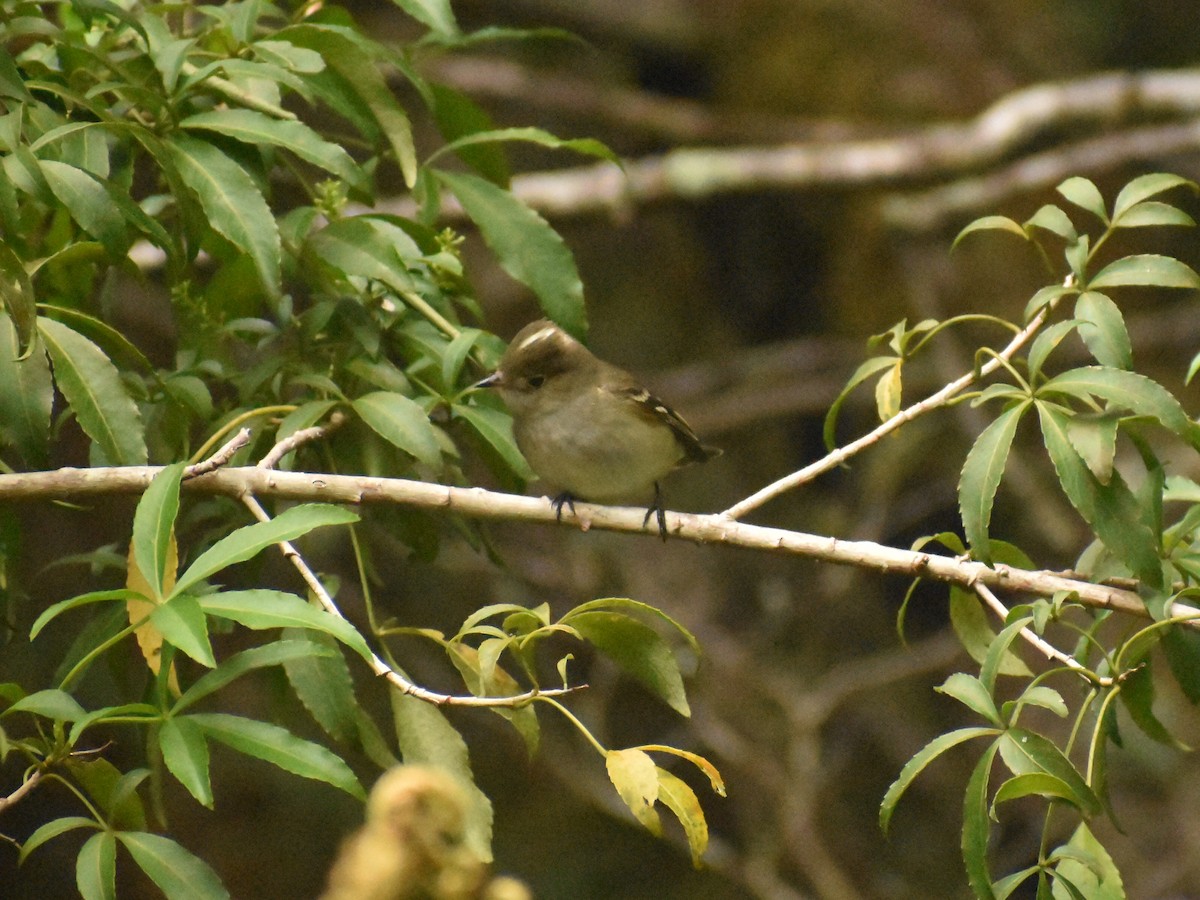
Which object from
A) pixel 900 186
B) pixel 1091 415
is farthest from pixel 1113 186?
pixel 1091 415

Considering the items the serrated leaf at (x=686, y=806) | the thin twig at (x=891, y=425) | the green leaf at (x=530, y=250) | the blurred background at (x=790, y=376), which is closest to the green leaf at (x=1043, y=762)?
the serrated leaf at (x=686, y=806)

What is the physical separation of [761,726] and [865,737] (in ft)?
3.60

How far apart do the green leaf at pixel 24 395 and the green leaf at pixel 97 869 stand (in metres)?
0.69

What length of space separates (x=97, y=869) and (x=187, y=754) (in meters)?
0.23

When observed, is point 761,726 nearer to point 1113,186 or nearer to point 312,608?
point 1113,186

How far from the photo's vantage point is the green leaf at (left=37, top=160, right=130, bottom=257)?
84.7 inches

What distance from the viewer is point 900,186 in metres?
7.43

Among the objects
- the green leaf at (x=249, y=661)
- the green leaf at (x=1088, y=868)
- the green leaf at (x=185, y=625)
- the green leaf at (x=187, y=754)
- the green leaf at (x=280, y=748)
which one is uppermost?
the green leaf at (x=185, y=625)

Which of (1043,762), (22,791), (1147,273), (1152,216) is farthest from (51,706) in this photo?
(1152,216)

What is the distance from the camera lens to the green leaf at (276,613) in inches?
74.1

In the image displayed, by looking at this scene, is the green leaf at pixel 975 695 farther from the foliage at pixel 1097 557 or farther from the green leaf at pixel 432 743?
the green leaf at pixel 432 743

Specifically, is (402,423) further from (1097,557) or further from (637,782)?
(1097,557)

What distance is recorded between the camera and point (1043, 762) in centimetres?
212

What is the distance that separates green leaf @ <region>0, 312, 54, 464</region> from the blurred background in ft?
15.2
